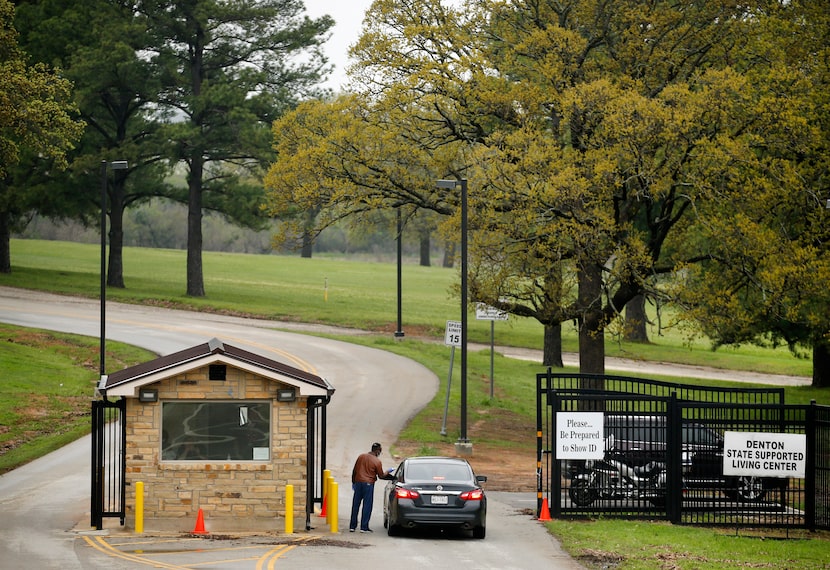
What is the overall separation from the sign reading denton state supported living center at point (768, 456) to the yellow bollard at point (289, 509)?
752cm

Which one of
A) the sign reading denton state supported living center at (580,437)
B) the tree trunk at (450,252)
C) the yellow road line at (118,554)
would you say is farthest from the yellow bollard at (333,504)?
the tree trunk at (450,252)

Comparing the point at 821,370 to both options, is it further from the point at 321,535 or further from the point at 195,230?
the point at 195,230

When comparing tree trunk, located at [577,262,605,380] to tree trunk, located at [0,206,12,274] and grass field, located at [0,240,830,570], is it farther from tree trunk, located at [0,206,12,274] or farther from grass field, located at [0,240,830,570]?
tree trunk, located at [0,206,12,274]

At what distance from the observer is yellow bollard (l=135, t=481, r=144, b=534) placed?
1856 centimetres

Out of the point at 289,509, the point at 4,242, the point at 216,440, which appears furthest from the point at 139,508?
the point at 4,242

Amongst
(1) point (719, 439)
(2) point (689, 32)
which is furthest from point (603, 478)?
(2) point (689, 32)

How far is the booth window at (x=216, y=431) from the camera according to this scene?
19203 mm

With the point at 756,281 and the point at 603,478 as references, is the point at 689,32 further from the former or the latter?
the point at 603,478

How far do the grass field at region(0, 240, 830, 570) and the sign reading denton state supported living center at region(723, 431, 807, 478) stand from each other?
1.10m

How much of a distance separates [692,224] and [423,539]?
1718cm

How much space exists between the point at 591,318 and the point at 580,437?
12481mm

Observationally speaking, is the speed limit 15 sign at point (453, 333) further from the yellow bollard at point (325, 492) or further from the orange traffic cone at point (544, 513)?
the orange traffic cone at point (544, 513)

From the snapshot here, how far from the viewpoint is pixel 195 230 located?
59406mm

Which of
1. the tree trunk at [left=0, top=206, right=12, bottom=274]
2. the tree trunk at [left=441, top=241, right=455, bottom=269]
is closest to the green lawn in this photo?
the tree trunk at [left=0, top=206, right=12, bottom=274]
